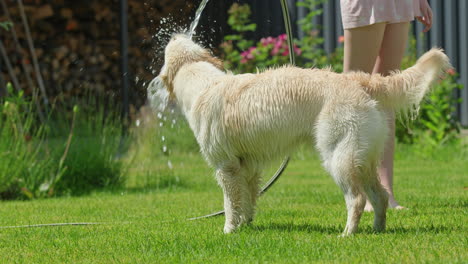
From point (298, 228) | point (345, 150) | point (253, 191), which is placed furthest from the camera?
point (253, 191)

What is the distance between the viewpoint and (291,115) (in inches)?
144

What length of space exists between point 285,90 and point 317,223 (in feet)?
2.98

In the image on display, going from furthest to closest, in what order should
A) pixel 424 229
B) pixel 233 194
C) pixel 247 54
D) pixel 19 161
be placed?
pixel 247 54 → pixel 19 161 → pixel 233 194 → pixel 424 229

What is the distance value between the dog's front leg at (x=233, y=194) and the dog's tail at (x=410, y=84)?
0.81 m

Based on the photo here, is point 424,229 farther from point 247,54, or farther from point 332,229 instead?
point 247,54

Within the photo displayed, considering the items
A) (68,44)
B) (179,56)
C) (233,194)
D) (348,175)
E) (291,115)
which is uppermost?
(179,56)

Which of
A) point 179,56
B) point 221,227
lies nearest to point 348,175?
point 221,227

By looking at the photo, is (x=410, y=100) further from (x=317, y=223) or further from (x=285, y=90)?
(x=317, y=223)

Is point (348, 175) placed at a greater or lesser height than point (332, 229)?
greater

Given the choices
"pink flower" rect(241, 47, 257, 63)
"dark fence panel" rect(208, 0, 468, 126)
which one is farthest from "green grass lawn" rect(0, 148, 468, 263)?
"dark fence panel" rect(208, 0, 468, 126)

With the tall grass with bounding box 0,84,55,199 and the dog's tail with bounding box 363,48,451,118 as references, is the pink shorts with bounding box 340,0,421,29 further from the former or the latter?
the tall grass with bounding box 0,84,55,199

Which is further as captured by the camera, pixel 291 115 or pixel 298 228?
pixel 298 228

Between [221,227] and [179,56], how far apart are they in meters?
0.97

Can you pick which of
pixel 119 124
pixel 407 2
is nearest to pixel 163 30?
pixel 407 2
